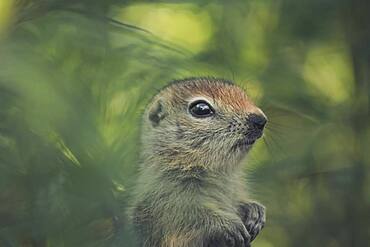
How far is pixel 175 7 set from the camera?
2451mm

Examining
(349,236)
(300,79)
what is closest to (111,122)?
(300,79)

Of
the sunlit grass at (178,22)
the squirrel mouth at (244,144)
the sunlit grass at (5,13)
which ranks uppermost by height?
the sunlit grass at (178,22)

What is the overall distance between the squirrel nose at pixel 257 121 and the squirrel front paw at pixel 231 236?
0.21 m

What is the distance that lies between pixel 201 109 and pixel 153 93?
0.52 ft

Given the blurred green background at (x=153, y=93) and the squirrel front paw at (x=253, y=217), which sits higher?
the blurred green background at (x=153, y=93)

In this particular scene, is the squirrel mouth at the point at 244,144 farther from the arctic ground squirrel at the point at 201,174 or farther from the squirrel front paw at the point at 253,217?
the squirrel front paw at the point at 253,217

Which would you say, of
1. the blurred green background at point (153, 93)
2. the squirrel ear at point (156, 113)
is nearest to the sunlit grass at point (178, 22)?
the blurred green background at point (153, 93)

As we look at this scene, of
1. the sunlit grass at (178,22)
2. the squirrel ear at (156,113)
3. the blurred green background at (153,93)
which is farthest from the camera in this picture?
the sunlit grass at (178,22)

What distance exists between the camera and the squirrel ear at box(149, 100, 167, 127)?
2055 millimetres

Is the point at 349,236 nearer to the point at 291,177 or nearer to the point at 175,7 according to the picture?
the point at 291,177

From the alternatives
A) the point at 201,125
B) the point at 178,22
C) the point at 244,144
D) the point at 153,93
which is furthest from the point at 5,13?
the point at 178,22

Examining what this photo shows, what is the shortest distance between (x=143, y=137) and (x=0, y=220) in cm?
46

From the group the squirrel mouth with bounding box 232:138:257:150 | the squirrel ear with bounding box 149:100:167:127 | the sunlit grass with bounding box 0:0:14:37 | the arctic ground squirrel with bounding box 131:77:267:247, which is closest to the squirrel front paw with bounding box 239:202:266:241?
the arctic ground squirrel with bounding box 131:77:267:247

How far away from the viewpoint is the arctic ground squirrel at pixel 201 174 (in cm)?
177
